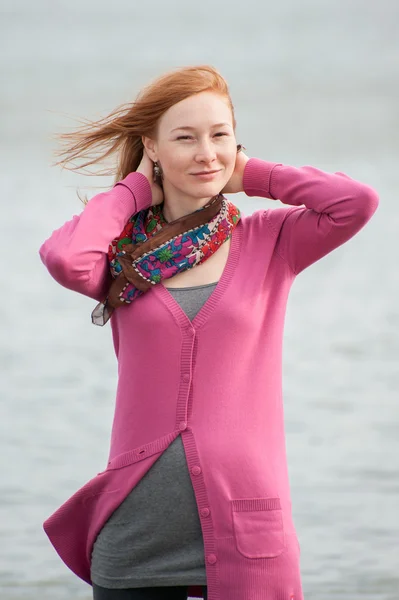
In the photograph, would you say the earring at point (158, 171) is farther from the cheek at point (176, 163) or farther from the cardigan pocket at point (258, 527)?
the cardigan pocket at point (258, 527)

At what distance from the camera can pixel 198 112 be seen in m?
2.36

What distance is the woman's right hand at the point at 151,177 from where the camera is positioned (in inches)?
96.8

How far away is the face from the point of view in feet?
7.72

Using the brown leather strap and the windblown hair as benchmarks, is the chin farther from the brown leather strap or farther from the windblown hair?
the windblown hair

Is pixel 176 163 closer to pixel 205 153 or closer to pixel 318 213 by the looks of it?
pixel 205 153

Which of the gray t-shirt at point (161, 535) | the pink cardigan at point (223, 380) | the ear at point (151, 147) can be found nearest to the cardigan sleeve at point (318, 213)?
the pink cardigan at point (223, 380)

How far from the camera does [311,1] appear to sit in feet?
59.6

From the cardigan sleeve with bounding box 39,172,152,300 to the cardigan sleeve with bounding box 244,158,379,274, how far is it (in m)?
0.25

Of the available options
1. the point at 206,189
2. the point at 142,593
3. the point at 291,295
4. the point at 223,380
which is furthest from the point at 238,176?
the point at 291,295

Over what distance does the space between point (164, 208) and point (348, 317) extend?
174 inches

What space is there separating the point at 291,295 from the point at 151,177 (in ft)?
15.7

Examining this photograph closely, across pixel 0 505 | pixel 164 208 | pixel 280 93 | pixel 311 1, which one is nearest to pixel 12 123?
pixel 280 93

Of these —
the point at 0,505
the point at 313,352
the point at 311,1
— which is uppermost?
the point at 311,1

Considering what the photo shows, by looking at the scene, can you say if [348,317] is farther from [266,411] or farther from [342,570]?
[266,411]
